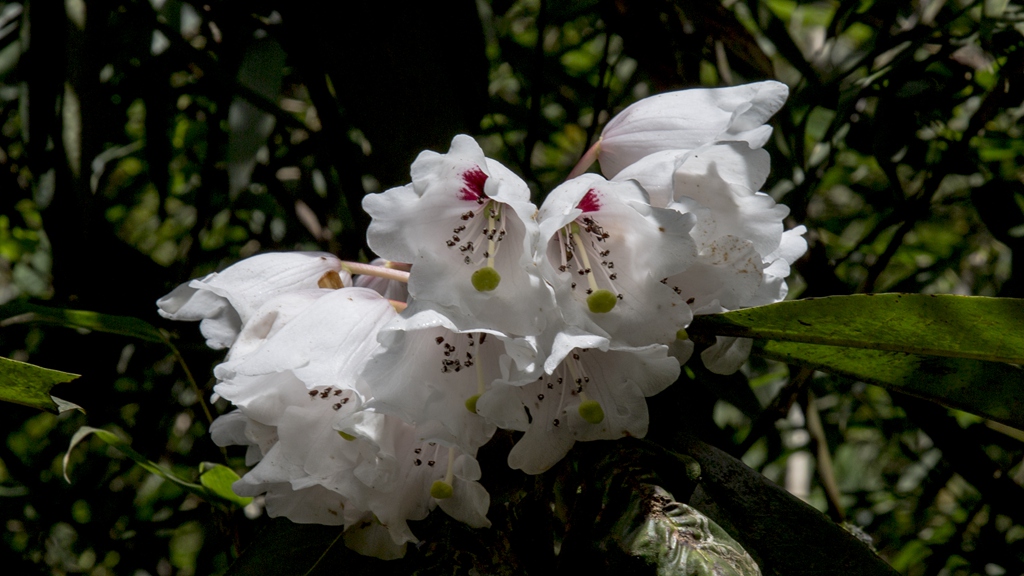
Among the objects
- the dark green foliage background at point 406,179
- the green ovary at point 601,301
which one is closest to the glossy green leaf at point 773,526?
the dark green foliage background at point 406,179

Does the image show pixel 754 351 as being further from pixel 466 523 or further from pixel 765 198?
pixel 466 523

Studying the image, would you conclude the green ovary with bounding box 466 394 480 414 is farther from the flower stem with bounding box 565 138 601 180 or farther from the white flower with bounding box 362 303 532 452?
the flower stem with bounding box 565 138 601 180

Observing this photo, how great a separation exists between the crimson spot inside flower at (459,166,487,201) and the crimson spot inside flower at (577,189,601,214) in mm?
88

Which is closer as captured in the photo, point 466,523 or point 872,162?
point 466,523

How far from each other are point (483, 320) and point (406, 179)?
42 centimetres

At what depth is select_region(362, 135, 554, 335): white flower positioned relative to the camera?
627 mm

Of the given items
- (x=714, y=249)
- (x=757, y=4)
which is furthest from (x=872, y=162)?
(x=714, y=249)

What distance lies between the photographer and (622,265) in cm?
73

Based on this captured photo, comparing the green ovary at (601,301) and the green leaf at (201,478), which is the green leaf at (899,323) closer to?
the green ovary at (601,301)

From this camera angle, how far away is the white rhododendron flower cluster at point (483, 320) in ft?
2.09

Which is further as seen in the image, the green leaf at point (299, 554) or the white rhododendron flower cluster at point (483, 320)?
the green leaf at point (299, 554)

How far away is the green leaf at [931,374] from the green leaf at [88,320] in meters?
0.69

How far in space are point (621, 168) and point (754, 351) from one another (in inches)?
8.5

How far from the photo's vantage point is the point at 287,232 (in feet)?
5.46
